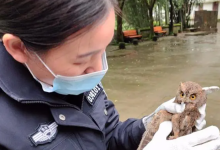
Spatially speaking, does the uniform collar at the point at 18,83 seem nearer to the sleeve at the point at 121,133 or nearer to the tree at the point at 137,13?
the sleeve at the point at 121,133

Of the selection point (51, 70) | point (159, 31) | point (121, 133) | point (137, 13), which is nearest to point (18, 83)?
point (51, 70)

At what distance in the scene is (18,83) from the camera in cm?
98

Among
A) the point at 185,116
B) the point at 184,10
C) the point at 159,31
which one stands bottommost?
the point at 159,31

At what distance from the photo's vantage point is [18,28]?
2.80 ft

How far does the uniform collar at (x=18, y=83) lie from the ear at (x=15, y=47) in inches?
2.7

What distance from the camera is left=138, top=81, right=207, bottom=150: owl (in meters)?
1.17

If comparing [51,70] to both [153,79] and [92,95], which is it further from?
[153,79]

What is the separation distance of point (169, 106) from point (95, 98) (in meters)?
0.34

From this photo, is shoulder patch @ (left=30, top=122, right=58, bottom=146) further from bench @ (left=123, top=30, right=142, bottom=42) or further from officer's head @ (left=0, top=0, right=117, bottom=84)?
bench @ (left=123, top=30, right=142, bottom=42)

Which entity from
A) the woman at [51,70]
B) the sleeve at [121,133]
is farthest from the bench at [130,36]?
the woman at [51,70]

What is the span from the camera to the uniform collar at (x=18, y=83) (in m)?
0.96

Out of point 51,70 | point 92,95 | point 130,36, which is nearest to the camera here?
point 51,70

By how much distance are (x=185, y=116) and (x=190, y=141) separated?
0.11 metres

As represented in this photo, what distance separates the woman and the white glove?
0.02 meters
